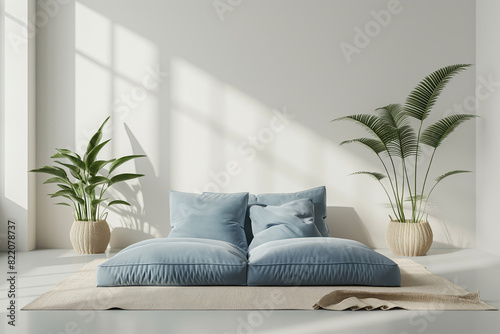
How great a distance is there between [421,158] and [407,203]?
465mm

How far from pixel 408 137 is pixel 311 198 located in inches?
43.0

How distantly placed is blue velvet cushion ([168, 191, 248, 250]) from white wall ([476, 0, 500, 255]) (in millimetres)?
2296

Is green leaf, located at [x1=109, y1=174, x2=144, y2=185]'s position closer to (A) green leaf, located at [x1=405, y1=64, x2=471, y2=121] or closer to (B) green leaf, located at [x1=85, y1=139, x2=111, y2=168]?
(B) green leaf, located at [x1=85, y1=139, x2=111, y2=168]

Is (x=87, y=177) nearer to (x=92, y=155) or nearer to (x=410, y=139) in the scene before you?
(x=92, y=155)

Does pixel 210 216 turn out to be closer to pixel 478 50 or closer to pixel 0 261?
pixel 0 261

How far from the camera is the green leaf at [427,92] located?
4.90 metres

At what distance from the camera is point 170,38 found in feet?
18.0

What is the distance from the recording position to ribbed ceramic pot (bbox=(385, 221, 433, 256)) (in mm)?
5023

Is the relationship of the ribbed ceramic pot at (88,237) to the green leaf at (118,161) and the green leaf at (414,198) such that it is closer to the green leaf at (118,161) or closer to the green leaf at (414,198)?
the green leaf at (118,161)

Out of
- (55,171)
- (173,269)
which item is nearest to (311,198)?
(173,269)

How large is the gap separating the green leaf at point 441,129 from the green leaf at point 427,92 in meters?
0.14

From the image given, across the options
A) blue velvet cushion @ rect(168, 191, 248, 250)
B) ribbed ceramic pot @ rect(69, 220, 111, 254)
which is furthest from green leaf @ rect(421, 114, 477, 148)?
ribbed ceramic pot @ rect(69, 220, 111, 254)

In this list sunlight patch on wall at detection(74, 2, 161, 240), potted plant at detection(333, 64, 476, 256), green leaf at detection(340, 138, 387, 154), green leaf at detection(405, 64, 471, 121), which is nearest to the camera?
green leaf at detection(405, 64, 471, 121)

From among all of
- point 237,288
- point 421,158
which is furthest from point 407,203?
point 237,288
